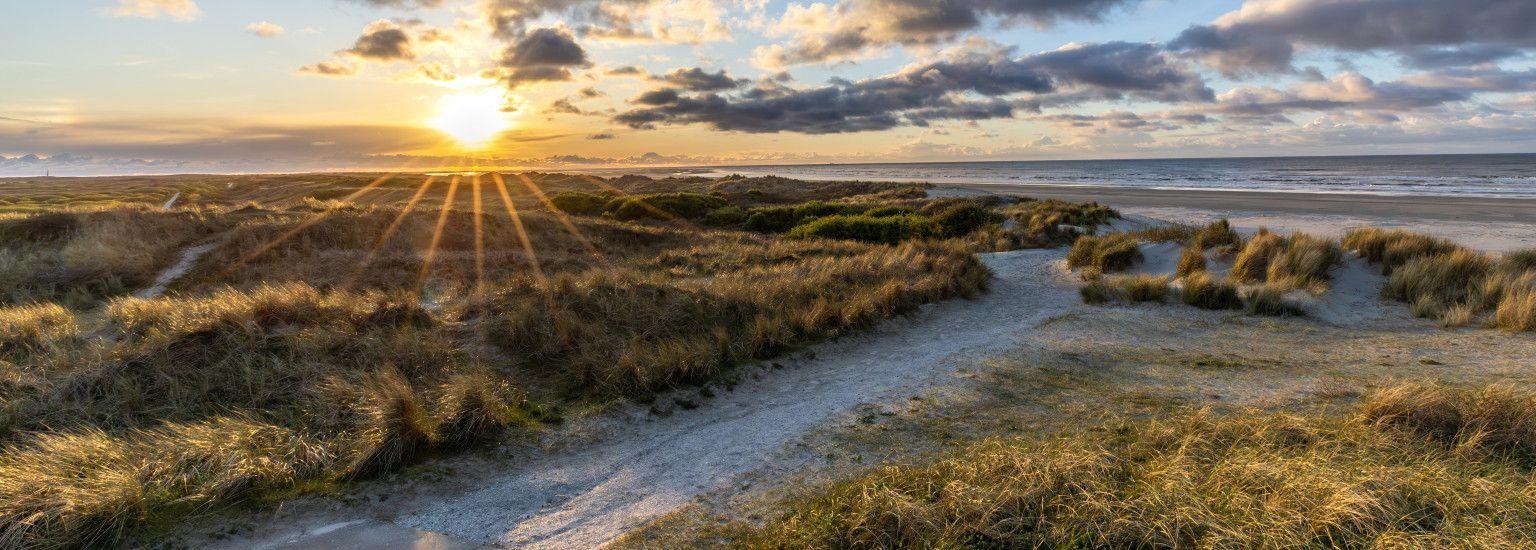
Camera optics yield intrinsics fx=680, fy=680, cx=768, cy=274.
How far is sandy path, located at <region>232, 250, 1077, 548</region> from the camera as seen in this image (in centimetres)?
434

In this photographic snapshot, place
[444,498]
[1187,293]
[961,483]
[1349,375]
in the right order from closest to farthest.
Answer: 1. [961,483]
2. [444,498]
3. [1349,375]
4. [1187,293]

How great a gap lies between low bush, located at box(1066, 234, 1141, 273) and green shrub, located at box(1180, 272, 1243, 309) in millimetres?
2897

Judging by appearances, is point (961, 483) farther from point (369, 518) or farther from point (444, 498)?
point (369, 518)

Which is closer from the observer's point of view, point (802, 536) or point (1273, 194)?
→ point (802, 536)

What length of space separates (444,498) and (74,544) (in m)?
1.91

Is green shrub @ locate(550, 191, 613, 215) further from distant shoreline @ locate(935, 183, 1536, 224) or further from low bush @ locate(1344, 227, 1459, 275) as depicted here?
distant shoreline @ locate(935, 183, 1536, 224)

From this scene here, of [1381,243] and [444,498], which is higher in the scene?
[1381,243]

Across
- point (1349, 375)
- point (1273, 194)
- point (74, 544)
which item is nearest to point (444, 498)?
point (74, 544)

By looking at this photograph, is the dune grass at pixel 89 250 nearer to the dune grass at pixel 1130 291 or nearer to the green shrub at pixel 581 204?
the dune grass at pixel 1130 291

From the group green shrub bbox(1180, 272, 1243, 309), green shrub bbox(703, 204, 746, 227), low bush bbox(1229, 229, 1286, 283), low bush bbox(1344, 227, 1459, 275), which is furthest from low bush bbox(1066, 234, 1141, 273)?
green shrub bbox(703, 204, 746, 227)

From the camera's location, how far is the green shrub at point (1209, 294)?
1119 cm

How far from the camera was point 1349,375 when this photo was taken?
288 inches

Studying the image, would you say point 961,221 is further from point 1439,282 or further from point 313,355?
point 313,355

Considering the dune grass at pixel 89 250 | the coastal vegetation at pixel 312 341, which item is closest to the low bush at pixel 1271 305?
the coastal vegetation at pixel 312 341
